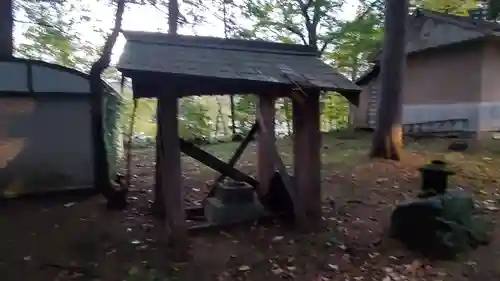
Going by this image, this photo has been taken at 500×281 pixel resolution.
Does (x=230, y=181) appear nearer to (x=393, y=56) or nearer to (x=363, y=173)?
(x=363, y=173)

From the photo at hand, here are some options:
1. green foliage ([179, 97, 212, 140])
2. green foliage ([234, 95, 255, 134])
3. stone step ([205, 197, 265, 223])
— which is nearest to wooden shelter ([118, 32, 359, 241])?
stone step ([205, 197, 265, 223])

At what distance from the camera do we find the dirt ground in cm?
500

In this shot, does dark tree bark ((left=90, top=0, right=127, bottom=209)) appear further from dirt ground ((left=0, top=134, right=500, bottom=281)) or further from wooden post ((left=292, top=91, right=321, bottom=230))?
wooden post ((left=292, top=91, right=321, bottom=230))

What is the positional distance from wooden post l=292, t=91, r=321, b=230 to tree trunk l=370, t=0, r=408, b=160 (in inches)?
179

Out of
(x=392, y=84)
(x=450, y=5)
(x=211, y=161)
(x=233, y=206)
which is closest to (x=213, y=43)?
(x=211, y=161)

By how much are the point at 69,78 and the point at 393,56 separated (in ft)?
21.9

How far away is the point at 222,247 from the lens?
5.59m

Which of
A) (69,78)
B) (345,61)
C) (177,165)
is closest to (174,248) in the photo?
(177,165)

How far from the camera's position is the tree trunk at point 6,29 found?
23.9 ft

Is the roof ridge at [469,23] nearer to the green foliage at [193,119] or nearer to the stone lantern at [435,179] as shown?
the stone lantern at [435,179]

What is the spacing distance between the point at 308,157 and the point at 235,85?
1.42 meters

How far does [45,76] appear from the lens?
7.49 metres

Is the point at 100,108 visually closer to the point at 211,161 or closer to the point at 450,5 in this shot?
the point at 211,161

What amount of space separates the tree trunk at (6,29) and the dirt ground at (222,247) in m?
2.42
